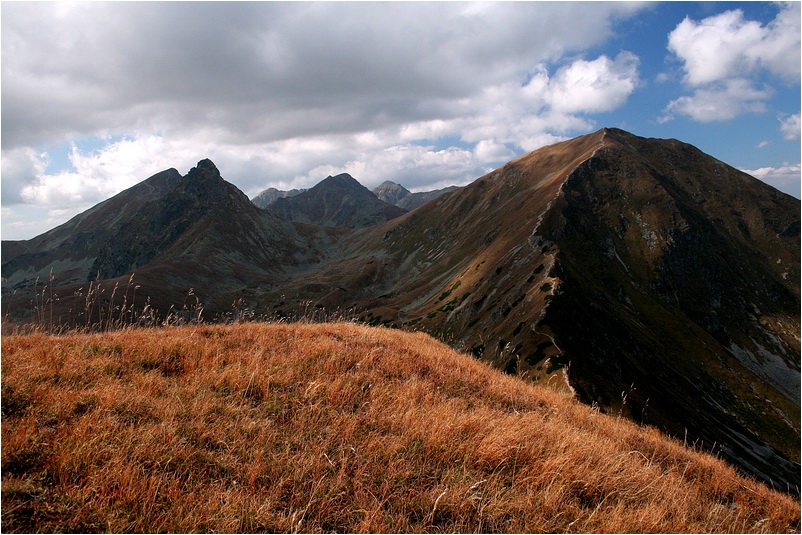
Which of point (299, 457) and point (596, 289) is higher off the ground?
point (596, 289)

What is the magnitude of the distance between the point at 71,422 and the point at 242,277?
180m

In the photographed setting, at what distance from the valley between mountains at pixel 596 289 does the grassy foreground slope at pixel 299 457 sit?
188 centimetres

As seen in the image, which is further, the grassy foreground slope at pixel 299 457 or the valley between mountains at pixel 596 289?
the valley between mountains at pixel 596 289

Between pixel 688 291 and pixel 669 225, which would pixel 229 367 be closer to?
pixel 688 291

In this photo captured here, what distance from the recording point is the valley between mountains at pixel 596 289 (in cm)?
4403

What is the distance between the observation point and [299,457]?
539 cm

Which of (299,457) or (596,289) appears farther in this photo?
(596,289)

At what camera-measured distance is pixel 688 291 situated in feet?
336

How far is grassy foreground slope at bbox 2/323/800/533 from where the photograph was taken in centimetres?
440

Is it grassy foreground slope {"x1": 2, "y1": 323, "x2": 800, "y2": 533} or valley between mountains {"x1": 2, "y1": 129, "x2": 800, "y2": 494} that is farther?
valley between mountains {"x1": 2, "y1": 129, "x2": 800, "y2": 494}

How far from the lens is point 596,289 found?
74.4m

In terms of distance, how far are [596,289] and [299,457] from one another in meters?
78.6

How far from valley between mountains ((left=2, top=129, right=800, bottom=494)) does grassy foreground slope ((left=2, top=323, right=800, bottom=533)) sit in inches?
74.0

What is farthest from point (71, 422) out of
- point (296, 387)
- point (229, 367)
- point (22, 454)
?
point (296, 387)
